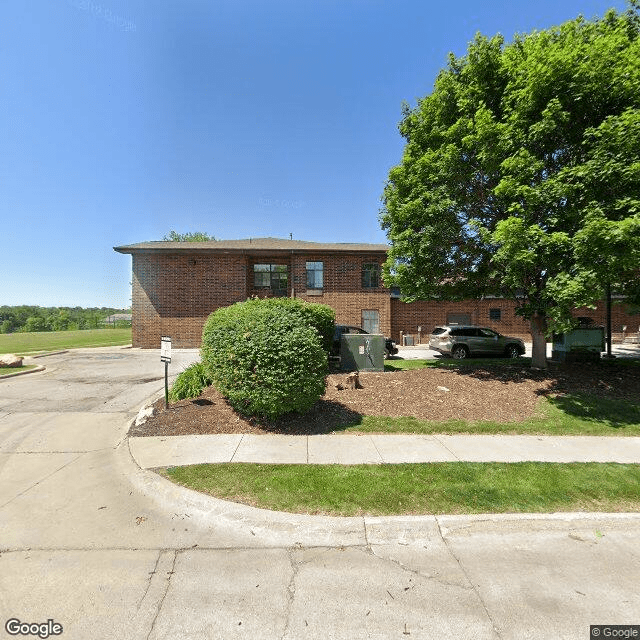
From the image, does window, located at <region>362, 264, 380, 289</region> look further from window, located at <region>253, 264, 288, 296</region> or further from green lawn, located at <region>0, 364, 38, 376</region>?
green lawn, located at <region>0, 364, 38, 376</region>

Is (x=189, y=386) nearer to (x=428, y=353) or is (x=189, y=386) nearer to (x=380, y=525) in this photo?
(x=380, y=525)

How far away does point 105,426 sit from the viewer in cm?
623

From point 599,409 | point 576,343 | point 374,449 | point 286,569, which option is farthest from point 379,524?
point 576,343

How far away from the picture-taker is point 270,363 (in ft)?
18.0

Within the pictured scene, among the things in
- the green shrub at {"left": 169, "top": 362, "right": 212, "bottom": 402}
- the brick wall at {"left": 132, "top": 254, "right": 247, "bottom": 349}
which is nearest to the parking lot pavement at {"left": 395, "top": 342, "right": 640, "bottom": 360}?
the green shrub at {"left": 169, "top": 362, "right": 212, "bottom": 402}

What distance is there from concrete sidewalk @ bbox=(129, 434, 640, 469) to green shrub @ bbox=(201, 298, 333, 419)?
2.22 feet

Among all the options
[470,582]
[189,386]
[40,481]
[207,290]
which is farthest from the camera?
[207,290]

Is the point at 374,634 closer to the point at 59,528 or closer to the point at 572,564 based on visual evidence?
the point at 572,564

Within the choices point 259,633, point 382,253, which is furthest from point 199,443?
point 382,253

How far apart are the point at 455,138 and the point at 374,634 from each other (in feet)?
34.6

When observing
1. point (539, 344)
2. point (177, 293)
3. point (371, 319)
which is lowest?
point (539, 344)

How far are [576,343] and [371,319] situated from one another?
10.4m

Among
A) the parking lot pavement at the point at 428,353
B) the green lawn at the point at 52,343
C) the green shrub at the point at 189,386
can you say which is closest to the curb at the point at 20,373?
the green lawn at the point at 52,343

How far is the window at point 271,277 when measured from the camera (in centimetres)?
2067
